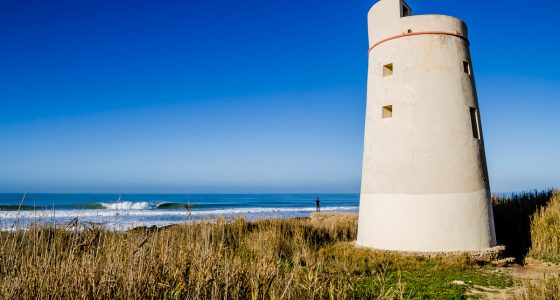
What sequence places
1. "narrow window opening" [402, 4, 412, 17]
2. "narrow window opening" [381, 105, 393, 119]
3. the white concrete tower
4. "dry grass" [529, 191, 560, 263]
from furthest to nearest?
"narrow window opening" [402, 4, 412, 17]
"narrow window opening" [381, 105, 393, 119]
"dry grass" [529, 191, 560, 263]
the white concrete tower

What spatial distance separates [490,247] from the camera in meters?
8.46

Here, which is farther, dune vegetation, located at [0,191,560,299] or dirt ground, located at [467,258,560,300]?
dirt ground, located at [467,258,560,300]

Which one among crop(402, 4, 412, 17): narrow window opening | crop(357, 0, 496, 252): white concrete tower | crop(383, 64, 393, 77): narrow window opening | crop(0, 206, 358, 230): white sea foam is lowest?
crop(0, 206, 358, 230): white sea foam

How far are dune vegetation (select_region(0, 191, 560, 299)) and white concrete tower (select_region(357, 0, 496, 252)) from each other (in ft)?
2.07

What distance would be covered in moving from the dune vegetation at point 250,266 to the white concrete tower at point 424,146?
0.63 m

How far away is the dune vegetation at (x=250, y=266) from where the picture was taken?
12.0 feet

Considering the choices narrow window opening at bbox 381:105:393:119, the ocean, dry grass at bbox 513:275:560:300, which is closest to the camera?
dry grass at bbox 513:275:560:300

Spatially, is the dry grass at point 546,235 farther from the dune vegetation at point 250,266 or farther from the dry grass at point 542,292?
the dry grass at point 542,292

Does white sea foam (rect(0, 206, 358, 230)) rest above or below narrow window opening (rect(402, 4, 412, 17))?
below

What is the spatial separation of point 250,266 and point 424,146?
5.24m

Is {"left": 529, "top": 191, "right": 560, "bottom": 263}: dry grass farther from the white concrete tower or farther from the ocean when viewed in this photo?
the ocean

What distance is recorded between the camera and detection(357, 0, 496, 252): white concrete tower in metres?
8.27

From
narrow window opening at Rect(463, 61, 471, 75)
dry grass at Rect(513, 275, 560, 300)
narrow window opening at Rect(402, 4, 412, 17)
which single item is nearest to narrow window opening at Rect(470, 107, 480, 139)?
narrow window opening at Rect(463, 61, 471, 75)

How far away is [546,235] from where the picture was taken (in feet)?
30.2
